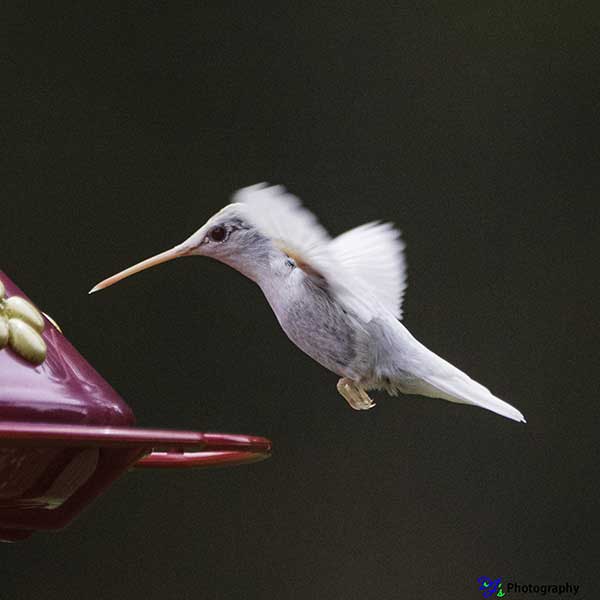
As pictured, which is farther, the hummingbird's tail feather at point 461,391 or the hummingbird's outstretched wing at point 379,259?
the hummingbird's outstretched wing at point 379,259

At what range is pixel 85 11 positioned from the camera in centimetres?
343

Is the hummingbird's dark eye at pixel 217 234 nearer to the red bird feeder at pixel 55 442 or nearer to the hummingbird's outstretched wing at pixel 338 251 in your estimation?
the hummingbird's outstretched wing at pixel 338 251

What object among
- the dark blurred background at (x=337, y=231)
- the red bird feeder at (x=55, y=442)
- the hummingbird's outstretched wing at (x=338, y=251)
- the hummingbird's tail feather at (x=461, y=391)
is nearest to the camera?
the red bird feeder at (x=55, y=442)

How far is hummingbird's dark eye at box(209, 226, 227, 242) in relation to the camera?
4.42ft

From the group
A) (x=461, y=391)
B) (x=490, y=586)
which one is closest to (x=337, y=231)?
(x=490, y=586)

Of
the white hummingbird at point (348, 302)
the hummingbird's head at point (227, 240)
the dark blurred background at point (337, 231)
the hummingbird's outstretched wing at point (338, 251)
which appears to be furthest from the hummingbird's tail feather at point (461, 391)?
the dark blurred background at point (337, 231)

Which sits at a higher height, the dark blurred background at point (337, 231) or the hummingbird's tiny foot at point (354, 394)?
the hummingbird's tiny foot at point (354, 394)

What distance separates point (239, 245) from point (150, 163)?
6.60ft

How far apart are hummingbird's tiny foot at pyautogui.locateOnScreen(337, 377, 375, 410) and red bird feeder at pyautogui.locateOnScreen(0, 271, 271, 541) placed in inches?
9.5

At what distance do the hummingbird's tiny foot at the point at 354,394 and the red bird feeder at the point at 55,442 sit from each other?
0.24 meters

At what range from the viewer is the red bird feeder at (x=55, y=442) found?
2.98ft

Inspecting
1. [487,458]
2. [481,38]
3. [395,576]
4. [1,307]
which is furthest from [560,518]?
[1,307]

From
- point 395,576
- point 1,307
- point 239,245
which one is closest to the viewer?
point 1,307

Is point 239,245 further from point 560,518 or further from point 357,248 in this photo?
point 560,518
